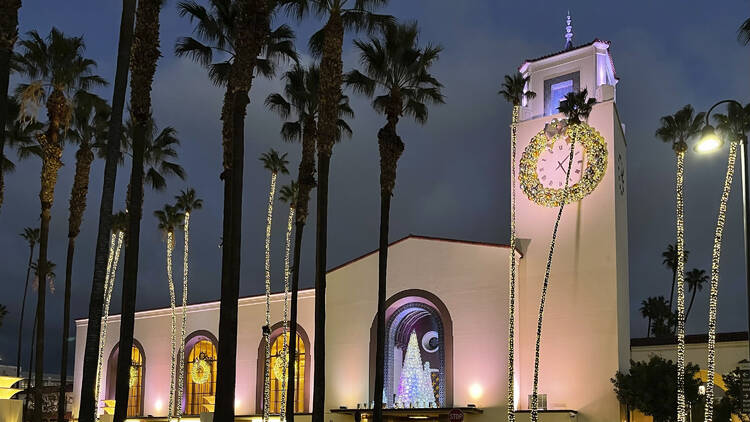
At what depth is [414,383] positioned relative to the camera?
3641cm

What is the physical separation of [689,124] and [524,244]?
8871 millimetres

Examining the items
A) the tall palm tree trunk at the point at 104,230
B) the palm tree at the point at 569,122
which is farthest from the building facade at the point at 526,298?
the tall palm tree trunk at the point at 104,230

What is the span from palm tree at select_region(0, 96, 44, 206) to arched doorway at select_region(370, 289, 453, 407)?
16700mm

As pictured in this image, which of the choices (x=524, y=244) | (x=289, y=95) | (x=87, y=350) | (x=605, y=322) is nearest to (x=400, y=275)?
(x=524, y=244)

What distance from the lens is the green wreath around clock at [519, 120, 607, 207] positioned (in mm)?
35594

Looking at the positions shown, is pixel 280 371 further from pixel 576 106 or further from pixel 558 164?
pixel 576 106

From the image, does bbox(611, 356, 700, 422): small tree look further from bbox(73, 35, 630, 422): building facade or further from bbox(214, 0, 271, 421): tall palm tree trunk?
bbox(214, 0, 271, 421): tall palm tree trunk

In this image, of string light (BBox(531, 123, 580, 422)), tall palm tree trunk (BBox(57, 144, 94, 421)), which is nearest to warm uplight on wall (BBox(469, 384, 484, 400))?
string light (BBox(531, 123, 580, 422))

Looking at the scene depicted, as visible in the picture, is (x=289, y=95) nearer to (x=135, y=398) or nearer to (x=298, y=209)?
(x=298, y=209)

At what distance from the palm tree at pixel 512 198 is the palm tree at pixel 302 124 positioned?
8.85 meters

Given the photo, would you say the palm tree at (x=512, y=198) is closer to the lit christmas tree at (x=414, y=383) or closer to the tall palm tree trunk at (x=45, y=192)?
the lit christmas tree at (x=414, y=383)

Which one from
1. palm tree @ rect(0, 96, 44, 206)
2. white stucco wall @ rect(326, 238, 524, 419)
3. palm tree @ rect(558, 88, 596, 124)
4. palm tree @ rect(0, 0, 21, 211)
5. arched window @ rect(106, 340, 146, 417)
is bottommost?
arched window @ rect(106, 340, 146, 417)

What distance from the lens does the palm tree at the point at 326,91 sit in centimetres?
2303

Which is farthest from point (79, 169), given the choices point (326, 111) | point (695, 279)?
point (695, 279)
